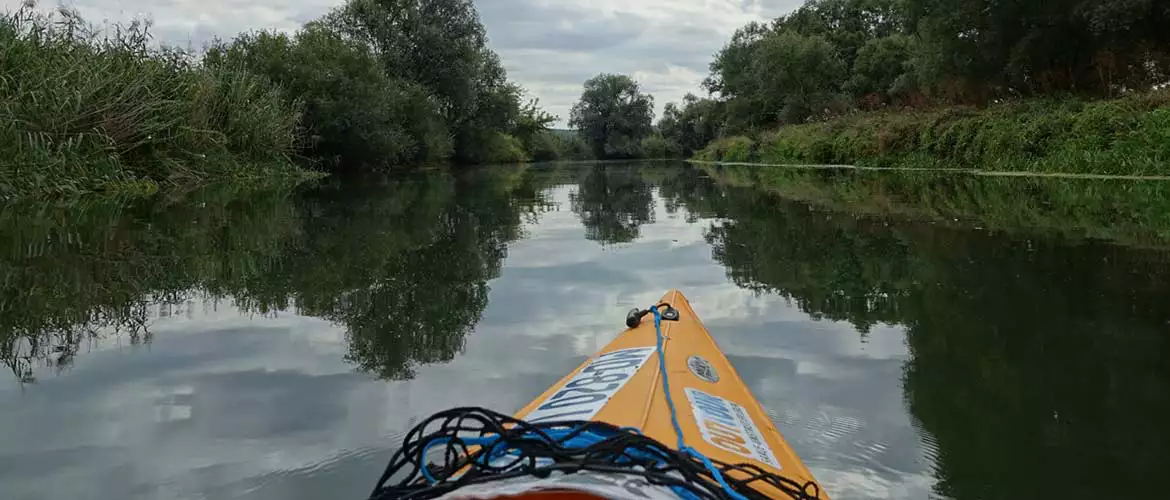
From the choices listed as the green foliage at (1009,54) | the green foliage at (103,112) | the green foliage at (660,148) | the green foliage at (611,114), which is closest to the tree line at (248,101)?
the green foliage at (103,112)

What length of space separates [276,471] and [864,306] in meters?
3.69

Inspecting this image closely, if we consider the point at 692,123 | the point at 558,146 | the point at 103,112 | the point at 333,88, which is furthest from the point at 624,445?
the point at 558,146

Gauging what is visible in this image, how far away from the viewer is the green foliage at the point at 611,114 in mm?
74688

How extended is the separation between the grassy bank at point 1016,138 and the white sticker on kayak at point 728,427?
12909 mm

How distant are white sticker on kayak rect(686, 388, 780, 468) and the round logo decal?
0.16 metres

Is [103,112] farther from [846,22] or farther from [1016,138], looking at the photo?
[846,22]

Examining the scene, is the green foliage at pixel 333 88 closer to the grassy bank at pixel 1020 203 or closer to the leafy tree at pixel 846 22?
→ the grassy bank at pixel 1020 203

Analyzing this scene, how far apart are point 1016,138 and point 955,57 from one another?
514cm

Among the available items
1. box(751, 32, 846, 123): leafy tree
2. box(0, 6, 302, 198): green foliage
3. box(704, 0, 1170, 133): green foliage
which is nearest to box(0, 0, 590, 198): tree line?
box(0, 6, 302, 198): green foliage

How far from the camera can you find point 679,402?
7.72 ft

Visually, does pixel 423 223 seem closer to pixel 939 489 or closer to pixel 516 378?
pixel 516 378

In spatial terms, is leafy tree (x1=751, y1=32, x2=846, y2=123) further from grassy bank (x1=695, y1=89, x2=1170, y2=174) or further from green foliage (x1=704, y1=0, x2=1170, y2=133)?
grassy bank (x1=695, y1=89, x2=1170, y2=174)

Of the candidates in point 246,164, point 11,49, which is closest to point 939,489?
point 11,49

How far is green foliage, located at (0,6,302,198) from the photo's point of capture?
11.2 m
